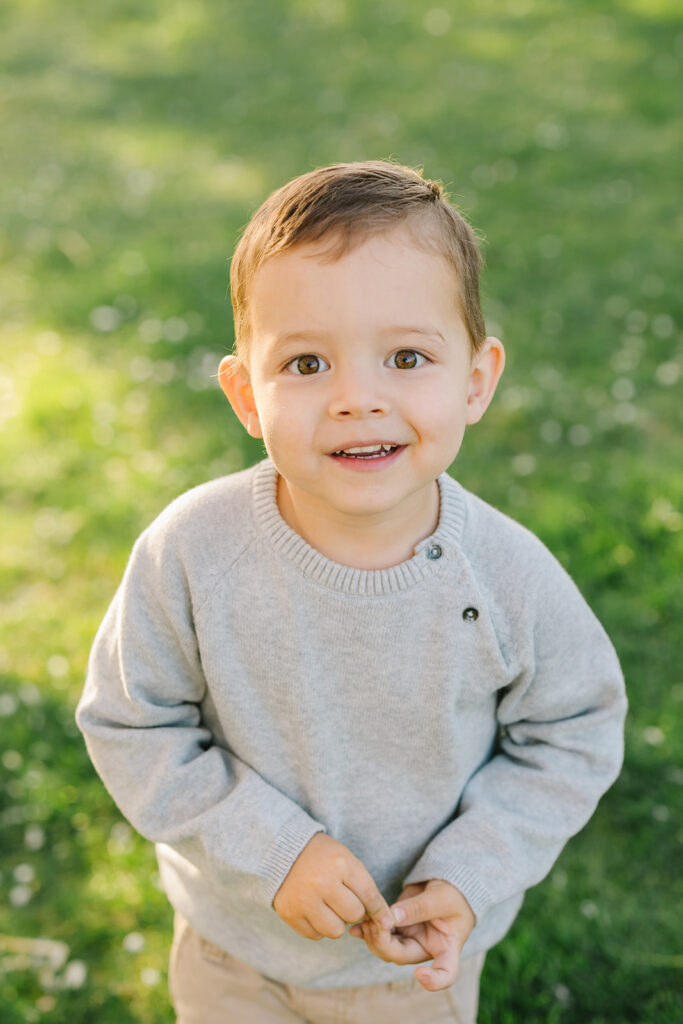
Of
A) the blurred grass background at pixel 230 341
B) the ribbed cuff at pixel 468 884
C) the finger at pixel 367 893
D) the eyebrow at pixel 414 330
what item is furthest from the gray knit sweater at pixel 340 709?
the blurred grass background at pixel 230 341

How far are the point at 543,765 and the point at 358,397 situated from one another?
818mm

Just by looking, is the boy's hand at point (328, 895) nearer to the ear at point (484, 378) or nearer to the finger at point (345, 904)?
the finger at point (345, 904)

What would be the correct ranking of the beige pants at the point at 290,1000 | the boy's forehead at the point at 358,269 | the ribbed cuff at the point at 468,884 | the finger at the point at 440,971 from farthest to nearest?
the beige pants at the point at 290,1000
the ribbed cuff at the point at 468,884
the finger at the point at 440,971
the boy's forehead at the point at 358,269

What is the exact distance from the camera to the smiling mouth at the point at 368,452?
1.54 meters

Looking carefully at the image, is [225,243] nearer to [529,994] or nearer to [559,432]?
[559,432]

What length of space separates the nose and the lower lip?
0.23 ft

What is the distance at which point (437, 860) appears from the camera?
183 cm

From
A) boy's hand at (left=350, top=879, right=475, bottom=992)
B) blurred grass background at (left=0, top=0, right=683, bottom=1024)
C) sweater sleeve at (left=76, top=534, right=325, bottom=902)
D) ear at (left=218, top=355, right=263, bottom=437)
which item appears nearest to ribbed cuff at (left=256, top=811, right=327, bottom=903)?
sweater sleeve at (left=76, top=534, right=325, bottom=902)

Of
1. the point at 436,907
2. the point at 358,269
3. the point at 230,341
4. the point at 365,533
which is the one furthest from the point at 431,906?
the point at 230,341

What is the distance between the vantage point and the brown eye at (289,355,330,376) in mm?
1525

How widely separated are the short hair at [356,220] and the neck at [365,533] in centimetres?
28

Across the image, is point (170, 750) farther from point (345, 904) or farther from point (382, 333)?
point (382, 333)

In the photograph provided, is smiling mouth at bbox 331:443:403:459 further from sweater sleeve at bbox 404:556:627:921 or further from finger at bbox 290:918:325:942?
finger at bbox 290:918:325:942

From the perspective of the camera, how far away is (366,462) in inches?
60.7
